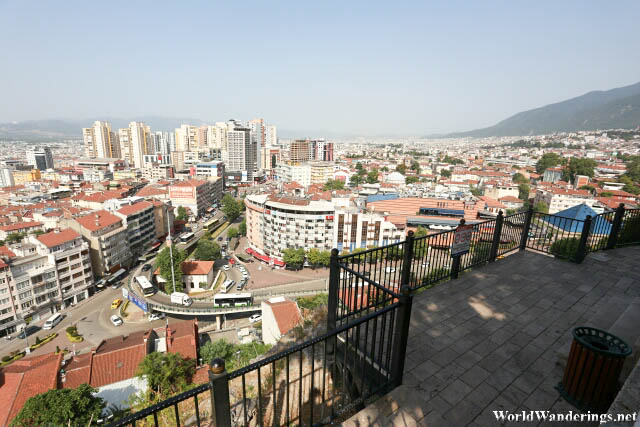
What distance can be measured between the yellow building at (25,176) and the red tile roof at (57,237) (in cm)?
8699

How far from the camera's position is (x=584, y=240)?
779cm

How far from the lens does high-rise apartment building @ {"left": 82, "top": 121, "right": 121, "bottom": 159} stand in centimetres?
11972

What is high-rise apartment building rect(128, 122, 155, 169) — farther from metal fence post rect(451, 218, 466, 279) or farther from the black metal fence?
metal fence post rect(451, 218, 466, 279)

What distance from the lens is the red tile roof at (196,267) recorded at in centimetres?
3625

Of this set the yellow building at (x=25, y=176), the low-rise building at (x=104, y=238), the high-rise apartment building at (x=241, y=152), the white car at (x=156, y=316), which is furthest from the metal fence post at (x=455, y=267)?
the yellow building at (x=25, y=176)

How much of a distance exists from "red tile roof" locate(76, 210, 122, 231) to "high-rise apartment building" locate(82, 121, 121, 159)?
103007mm

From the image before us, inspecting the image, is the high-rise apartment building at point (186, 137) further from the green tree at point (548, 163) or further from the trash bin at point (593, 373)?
the trash bin at point (593, 373)

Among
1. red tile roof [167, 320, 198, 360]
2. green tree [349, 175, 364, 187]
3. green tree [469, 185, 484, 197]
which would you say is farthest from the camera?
green tree [349, 175, 364, 187]

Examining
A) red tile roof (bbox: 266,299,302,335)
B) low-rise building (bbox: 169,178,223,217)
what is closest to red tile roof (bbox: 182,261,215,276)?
red tile roof (bbox: 266,299,302,335)

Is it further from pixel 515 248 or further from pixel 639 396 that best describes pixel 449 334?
pixel 515 248

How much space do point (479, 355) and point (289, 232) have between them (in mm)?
38117

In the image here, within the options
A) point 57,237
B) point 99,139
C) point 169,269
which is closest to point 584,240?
point 169,269

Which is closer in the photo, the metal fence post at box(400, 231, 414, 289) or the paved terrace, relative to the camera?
the paved terrace

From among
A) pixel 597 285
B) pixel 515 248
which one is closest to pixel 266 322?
pixel 515 248
